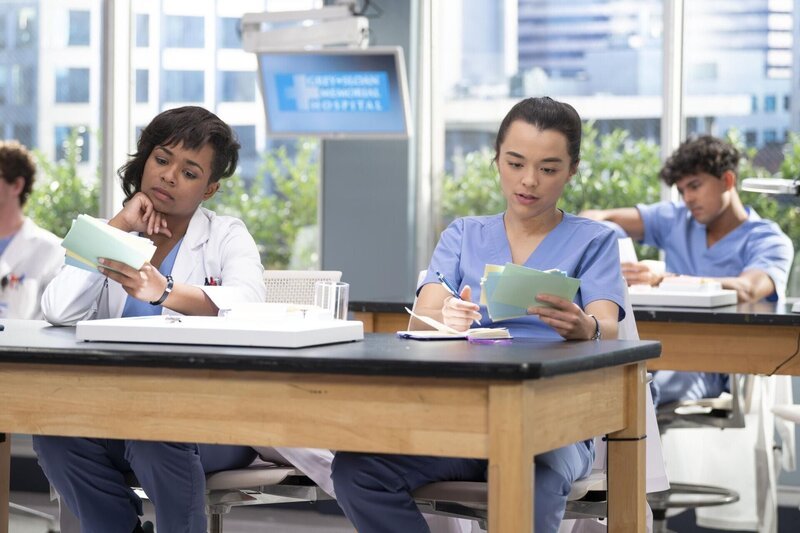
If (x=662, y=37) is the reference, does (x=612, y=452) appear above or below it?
below

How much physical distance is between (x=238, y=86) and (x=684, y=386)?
259 centimetres

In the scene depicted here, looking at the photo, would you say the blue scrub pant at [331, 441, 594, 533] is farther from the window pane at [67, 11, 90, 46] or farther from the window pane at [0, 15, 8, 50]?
the window pane at [0, 15, 8, 50]

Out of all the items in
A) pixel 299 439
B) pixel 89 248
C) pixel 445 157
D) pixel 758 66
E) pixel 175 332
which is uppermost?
pixel 758 66

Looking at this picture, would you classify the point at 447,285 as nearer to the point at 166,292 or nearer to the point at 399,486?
the point at 399,486

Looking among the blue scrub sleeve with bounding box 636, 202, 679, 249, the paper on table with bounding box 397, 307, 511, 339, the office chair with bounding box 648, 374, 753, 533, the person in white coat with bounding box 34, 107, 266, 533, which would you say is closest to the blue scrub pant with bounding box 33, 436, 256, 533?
the person in white coat with bounding box 34, 107, 266, 533

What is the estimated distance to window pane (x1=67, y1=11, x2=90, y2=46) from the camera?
5.77 m

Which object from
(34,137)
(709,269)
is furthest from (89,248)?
(34,137)

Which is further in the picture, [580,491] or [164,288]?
[164,288]

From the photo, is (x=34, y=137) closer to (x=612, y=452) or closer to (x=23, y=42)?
(x=23, y=42)

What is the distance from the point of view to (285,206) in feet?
18.5

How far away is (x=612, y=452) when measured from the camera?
8.04ft

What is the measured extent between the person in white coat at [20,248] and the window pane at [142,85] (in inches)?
41.1

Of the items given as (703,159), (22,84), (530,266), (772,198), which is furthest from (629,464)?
(22,84)

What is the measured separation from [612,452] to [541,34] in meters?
3.15
